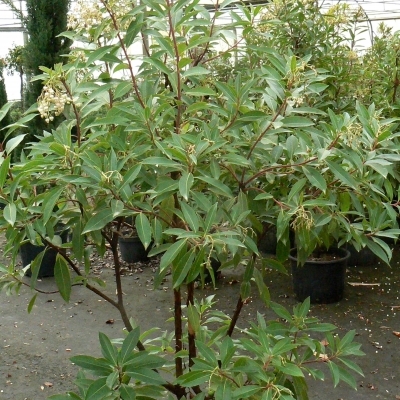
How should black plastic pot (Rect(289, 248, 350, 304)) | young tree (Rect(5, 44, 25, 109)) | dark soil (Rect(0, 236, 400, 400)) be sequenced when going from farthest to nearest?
young tree (Rect(5, 44, 25, 109)) → black plastic pot (Rect(289, 248, 350, 304)) → dark soil (Rect(0, 236, 400, 400))

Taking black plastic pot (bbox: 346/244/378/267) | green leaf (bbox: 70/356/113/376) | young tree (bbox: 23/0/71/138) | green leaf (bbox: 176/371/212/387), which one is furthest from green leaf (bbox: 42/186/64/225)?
young tree (bbox: 23/0/71/138)

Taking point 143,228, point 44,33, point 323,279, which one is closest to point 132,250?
point 323,279

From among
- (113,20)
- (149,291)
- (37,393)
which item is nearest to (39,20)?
(149,291)

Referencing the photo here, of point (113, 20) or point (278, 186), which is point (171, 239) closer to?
point (278, 186)

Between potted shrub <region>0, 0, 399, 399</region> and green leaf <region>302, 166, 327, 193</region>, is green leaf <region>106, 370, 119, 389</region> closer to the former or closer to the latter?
→ potted shrub <region>0, 0, 399, 399</region>

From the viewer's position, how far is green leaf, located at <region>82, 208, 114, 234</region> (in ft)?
4.44

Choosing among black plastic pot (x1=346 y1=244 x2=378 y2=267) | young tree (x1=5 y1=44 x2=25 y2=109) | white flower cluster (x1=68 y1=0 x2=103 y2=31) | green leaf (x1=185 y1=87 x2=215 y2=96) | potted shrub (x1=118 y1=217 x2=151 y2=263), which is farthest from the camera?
young tree (x1=5 y1=44 x2=25 y2=109)

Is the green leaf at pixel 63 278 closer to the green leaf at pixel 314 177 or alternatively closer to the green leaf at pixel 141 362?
the green leaf at pixel 141 362

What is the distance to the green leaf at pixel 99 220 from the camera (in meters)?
1.35

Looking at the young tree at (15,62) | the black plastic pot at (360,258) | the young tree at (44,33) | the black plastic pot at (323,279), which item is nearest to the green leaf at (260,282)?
the black plastic pot at (323,279)

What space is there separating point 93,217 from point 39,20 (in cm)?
564

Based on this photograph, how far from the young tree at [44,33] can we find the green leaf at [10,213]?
17.4 feet

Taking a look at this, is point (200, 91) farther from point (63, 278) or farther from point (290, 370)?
point (290, 370)

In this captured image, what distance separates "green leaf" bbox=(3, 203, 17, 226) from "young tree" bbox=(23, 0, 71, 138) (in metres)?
5.30
